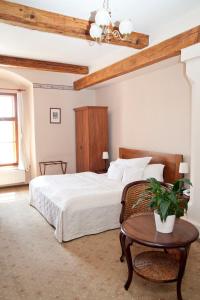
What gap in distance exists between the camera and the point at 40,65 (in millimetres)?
4879

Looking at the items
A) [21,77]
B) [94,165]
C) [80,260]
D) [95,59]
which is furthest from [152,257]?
[21,77]

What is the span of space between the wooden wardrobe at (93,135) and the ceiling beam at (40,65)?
83 cm

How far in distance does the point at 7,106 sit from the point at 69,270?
A: 467 centimetres

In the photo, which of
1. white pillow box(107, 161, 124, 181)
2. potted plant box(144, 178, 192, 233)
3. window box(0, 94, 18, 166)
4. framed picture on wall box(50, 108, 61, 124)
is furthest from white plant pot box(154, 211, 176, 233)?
window box(0, 94, 18, 166)

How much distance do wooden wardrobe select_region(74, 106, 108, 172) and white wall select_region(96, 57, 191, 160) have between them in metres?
0.25

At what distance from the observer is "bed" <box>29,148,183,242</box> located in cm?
310

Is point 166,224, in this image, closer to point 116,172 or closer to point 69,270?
point 69,270

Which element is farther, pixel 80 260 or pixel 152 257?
pixel 80 260

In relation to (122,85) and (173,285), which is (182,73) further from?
(173,285)

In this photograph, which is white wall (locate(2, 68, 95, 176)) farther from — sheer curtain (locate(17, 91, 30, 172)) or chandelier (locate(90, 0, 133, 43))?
chandelier (locate(90, 0, 133, 43))

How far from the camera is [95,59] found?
4781mm

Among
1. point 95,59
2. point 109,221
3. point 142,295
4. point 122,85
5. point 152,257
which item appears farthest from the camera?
point 122,85

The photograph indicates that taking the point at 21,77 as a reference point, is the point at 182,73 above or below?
below

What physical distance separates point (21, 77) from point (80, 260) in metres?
4.26
